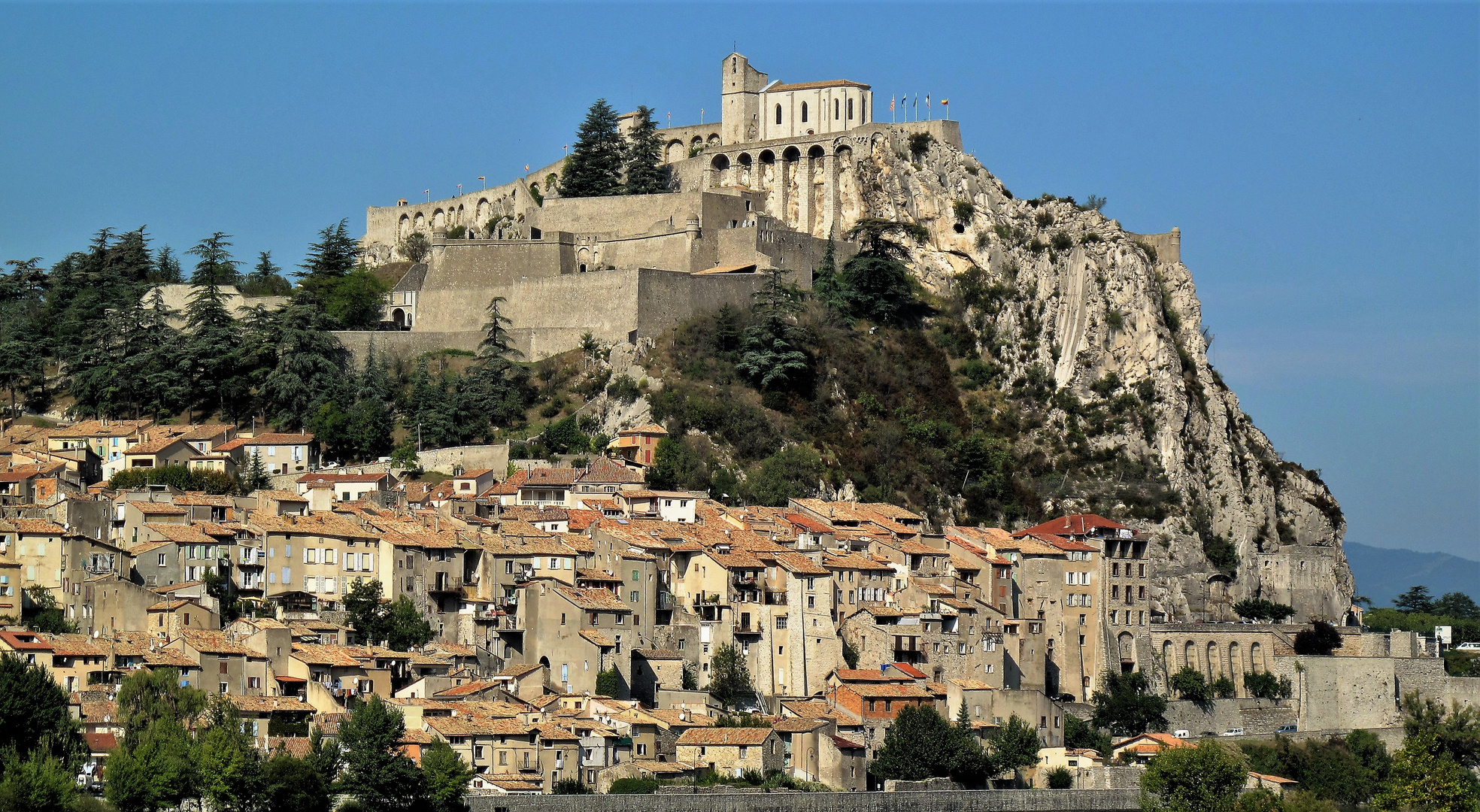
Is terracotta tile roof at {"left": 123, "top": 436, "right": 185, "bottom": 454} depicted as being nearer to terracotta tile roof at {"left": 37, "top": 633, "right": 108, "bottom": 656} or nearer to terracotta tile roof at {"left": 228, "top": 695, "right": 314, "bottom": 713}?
terracotta tile roof at {"left": 37, "top": 633, "right": 108, "bottom": 656}

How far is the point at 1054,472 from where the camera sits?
98750 millimetres

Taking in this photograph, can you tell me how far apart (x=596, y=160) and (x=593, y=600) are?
48.9 m

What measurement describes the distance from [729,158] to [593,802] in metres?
61.0

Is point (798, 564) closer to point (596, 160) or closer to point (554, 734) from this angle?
point (554, 734)

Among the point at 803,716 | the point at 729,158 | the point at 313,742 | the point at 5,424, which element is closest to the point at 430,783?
the point at 313,742

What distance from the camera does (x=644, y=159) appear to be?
11381 cm

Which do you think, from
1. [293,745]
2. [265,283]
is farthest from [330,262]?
[293,745]

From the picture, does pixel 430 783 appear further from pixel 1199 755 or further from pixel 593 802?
pixel 1199 755

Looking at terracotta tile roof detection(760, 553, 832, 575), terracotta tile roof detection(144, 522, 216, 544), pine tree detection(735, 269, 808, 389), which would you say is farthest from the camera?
pine tree detection(735, 269, 808, 389)

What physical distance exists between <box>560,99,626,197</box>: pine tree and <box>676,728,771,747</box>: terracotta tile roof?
5194 centimetres

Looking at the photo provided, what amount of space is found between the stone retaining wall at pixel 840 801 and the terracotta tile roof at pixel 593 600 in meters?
9.15

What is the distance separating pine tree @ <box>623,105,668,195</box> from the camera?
112m

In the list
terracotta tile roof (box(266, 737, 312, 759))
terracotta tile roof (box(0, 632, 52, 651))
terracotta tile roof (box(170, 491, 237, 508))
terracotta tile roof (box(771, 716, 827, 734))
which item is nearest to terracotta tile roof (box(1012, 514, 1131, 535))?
terracotta tile roof (box(771, 716, 827, 734))

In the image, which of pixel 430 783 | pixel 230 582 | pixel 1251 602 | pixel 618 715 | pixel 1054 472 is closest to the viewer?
pixel 430 783
